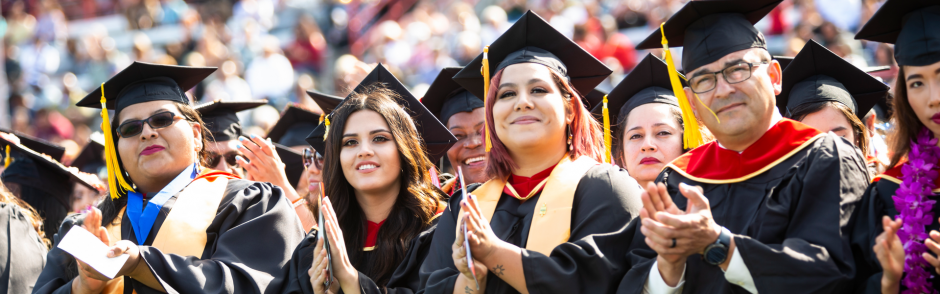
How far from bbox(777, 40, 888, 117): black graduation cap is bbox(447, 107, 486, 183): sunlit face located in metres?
1.68

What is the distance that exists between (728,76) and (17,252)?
3.84 meters

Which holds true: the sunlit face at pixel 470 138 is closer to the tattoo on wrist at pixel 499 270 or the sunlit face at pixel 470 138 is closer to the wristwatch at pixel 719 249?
the tattoo on wrist at pixel 499 270

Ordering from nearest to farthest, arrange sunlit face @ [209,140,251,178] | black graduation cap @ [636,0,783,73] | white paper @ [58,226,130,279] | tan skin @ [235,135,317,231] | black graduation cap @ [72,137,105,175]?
black graduation cap @ [636,0,783,73] < white paper @ [58,226,130,279] < tan skin @ [235,135,317,231] < sunlit face @ [209,140,251,178] < black graduation cap @ [72,137,105,175]

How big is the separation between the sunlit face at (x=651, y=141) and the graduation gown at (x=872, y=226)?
1479 mm

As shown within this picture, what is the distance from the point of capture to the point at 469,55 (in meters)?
10.3

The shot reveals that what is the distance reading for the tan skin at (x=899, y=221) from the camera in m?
2.27

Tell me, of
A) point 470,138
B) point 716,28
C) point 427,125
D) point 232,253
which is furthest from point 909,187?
point 232,253

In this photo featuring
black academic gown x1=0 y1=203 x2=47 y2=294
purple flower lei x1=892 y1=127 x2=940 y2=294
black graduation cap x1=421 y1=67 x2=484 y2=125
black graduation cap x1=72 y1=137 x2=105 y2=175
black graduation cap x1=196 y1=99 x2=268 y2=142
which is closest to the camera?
purple flower lei x1=892 y1=127 x2=940 y2=294

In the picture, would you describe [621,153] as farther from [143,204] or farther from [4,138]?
[4,138]

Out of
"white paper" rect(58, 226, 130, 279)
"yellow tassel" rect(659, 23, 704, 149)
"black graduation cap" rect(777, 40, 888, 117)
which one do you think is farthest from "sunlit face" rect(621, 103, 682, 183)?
"white paper" rect(58, 226, 130, 279)

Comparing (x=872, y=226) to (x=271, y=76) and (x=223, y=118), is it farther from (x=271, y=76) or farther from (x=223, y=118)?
(x=271, y=76)

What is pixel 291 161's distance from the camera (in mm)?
5812

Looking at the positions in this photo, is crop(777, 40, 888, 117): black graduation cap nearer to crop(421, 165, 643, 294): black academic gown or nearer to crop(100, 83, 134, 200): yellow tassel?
crop(421, 165, 643, 294): black academic gown

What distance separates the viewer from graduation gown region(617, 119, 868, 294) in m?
2.40
